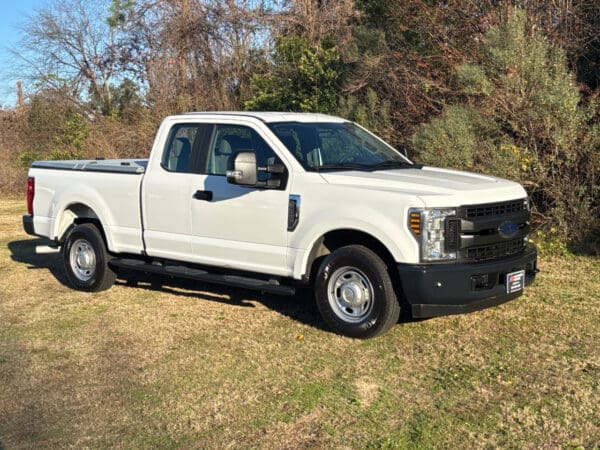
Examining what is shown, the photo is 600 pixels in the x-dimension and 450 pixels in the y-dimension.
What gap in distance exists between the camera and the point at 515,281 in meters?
5.99

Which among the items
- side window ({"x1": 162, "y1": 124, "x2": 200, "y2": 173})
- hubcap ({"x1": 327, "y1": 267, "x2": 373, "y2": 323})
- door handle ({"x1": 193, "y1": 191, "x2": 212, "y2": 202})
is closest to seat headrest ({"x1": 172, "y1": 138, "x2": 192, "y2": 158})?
side window ({"x1": 162, "y1": 124, "x2": 200, "y2": 173})

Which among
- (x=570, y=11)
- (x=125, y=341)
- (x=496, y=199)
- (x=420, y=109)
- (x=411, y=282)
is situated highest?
(x=570, y=11)

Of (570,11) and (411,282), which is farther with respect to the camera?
(570,11)

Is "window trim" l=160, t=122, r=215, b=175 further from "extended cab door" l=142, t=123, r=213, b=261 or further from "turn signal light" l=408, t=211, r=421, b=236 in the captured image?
"turn signal light" l=408, t=211, r=421, b=236

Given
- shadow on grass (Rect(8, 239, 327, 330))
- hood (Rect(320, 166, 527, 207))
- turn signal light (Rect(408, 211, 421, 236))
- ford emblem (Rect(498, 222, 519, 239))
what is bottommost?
shadow on grass (Rect(8, 239, 327, 330))

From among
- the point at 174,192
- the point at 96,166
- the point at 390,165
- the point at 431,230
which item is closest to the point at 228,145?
the point at 174,192

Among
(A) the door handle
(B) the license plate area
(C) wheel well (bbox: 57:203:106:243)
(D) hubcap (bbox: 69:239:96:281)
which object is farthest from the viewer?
(C) wheel well (bbox: 57:203:106:243)

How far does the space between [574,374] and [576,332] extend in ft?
3.42

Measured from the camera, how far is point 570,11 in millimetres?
11555

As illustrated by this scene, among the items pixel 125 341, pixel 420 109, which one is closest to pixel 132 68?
pixel 420 109

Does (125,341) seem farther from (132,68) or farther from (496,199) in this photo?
(132,68)

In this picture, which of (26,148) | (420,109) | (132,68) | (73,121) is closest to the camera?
(420,109)

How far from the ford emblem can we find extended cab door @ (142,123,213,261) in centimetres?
300

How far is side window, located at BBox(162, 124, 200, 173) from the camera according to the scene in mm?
7293
